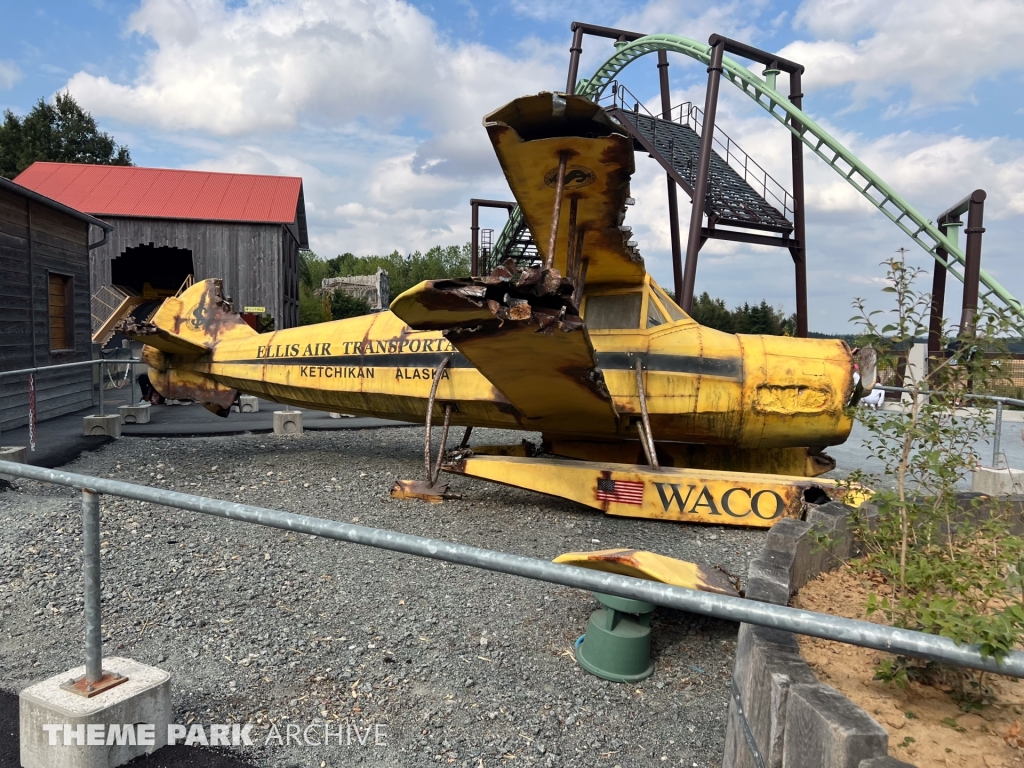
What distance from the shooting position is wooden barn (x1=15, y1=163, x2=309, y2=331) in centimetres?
2175

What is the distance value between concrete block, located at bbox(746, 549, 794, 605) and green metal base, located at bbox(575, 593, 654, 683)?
0.71 metres

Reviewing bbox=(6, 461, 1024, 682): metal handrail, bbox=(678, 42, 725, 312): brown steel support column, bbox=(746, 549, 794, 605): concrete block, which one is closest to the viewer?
bbox=(6, 461, 1024, 682): metal handrail

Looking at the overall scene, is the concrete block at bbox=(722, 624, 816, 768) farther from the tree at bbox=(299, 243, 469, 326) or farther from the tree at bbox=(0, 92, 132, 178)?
the tree at bbox=(299, 243, 469, 326)

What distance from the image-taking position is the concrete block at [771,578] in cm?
232

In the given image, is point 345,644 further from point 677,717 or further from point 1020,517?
point 1020,517

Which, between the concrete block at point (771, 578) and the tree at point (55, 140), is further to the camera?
the tree at point (55, 140)

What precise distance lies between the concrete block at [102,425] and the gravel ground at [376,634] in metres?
3.53

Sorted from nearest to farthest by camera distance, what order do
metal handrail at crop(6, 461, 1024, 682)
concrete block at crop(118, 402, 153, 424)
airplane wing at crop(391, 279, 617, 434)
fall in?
metal handrail at crop(6, 461, 1024, 682)
airplane wing at crop(391, 279, 617, 434)
concrete block at crop(118, 402, 153, 424)

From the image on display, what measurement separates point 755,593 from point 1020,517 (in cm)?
222

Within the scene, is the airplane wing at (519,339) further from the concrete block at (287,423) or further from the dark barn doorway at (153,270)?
the dark barn doorway at (153,270)

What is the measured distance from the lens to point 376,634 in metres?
3.38

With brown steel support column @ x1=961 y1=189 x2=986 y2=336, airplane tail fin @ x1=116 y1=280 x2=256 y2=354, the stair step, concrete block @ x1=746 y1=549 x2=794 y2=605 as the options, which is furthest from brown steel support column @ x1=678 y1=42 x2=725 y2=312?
A: concrete block @ x1=746 y1=549 x2=794 y2=605

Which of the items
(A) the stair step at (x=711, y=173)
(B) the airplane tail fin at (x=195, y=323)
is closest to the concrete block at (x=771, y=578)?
(B) the airplane tail fin at (x=195, y=323)

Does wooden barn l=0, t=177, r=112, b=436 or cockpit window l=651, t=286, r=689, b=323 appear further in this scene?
wooden barn l=0, t=177, r=112, b=436
